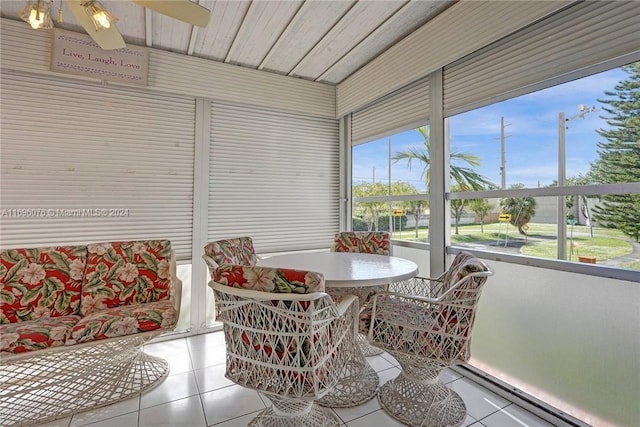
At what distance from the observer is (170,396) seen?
6.97 ft

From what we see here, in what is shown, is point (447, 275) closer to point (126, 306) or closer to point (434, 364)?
point (434, 364)

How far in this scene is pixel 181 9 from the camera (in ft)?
5.46

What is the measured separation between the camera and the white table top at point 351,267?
170 cm

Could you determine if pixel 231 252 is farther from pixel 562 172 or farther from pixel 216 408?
pixel 562 172

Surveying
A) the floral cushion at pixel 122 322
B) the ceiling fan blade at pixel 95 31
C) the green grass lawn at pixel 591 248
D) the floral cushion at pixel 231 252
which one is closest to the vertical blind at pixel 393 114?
the green grass lawn at pixel 591 248

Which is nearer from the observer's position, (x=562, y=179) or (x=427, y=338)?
(x=427, y=338)

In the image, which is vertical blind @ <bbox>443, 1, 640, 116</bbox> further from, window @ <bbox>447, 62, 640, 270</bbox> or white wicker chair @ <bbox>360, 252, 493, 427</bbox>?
white wicker chair @ <bbox>360, 252, 493, 427</bbox>

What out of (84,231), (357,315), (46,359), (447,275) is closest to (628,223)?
(447,275)

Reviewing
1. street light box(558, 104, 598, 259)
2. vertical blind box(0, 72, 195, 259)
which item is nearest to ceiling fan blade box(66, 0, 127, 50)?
vertical blind box(0, 72, 195, 259)

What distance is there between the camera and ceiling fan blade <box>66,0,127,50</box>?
169 cm

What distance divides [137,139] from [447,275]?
10.2 ft

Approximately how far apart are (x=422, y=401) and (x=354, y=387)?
46 centimetres

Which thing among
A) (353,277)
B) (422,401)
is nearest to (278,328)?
(353,277)

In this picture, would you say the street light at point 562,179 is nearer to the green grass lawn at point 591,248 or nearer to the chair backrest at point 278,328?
the green grass lawn at point 591,248
